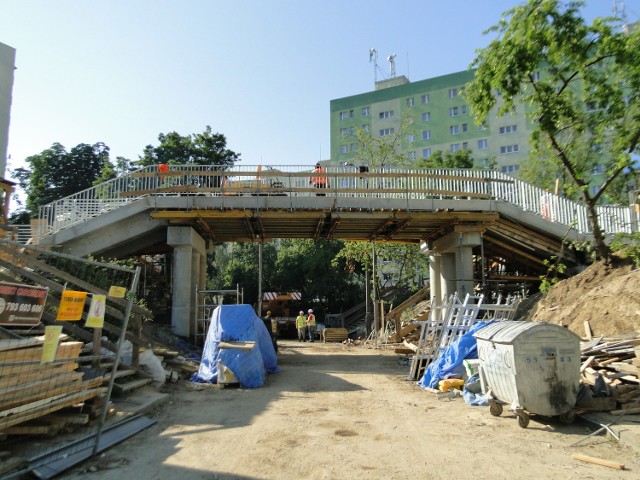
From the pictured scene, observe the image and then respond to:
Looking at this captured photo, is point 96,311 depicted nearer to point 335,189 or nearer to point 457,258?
point 335,189

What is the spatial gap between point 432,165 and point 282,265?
1484cm

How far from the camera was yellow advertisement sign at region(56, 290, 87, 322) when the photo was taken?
217 inches

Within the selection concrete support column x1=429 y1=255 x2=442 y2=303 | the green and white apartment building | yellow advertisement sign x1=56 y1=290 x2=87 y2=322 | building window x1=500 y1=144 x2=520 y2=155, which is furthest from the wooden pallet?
building window x1=500 y1=144 x2=520 y2=155

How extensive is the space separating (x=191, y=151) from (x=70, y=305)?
33.6 meters

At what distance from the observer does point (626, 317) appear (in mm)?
9875

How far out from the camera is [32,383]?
5.72 m

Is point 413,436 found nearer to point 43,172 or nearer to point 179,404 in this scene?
point 179,404

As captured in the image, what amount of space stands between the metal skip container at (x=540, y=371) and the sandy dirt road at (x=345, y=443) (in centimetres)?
32

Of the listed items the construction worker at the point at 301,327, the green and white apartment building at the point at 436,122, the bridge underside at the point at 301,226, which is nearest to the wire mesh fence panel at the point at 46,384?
the bridge underside at the point at 301,226

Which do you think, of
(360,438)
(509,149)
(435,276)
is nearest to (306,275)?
(435,276)

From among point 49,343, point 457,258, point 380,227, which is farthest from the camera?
point 380,227

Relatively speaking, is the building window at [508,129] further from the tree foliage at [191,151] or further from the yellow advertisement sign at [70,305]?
the yellow advertisement sign at [70,305]

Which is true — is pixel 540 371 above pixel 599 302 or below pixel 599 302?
below

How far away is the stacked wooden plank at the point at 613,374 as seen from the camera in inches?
281
